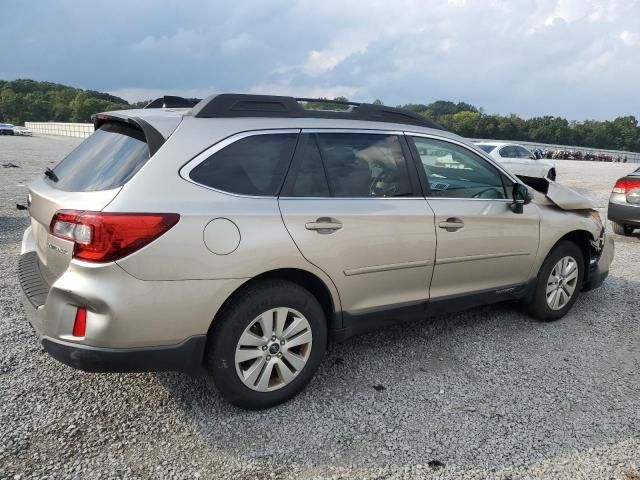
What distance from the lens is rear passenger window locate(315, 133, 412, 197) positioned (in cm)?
330

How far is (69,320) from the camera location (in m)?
2.59

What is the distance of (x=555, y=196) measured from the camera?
453 cm

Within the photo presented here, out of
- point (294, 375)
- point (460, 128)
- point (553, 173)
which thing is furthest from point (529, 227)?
point (460, 128)

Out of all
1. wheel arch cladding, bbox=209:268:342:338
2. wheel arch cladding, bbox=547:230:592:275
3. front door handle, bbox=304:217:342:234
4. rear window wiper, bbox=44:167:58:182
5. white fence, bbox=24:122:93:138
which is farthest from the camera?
white fence, bbox=24:122:93:138

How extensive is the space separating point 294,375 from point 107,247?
132 cm

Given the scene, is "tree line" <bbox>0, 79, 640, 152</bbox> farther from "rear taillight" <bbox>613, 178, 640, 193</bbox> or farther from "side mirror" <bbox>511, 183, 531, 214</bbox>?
"side mirror" <bbox>511, 183, 531, 214</bbox>

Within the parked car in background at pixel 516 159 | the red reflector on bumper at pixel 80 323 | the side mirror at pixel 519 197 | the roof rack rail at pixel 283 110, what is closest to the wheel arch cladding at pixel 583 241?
the side mirror at pixel 519 197

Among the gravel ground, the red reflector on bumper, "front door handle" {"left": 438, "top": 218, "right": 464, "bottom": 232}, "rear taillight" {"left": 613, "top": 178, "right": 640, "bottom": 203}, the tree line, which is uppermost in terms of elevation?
the tree line

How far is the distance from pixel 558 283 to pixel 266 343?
2.95m

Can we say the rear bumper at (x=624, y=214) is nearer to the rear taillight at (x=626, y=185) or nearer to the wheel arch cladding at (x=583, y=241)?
the rear taillight at (x=626, y=185)

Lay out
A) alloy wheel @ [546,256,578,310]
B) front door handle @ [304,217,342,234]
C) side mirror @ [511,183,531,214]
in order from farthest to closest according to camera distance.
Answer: alloy wheel @ [546,256,578,310] < side mirror @ [511,183,531,214] < front door handle @ [304,217,342,234]

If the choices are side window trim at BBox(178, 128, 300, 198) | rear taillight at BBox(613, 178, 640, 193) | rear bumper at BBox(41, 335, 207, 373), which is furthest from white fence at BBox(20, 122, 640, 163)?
rear bumper at BBox(41, 335, 207, 373)

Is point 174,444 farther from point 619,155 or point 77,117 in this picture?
point 77,117

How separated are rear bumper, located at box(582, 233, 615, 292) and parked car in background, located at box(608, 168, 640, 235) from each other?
3880mm
